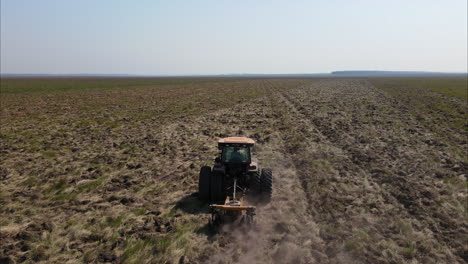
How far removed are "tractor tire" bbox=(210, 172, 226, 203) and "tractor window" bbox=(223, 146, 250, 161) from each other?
0.56 metres

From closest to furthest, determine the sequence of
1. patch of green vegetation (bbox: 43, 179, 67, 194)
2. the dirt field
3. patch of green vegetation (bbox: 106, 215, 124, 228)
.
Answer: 1. the dirt field
2. patch of green vegetation (bbox: 106, 215, 124, 228)
3. patch of green vegetation (bbox: 43, 179, 67, 194)

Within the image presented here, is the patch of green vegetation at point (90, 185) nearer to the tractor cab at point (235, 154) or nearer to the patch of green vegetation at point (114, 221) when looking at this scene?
the patch of green vegetation at point (114, 221)

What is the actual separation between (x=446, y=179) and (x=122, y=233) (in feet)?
34.6

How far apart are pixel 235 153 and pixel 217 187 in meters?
1.09

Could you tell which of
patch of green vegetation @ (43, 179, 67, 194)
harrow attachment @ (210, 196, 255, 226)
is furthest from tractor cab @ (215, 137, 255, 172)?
patch of green vegetation @ (43, 179, 67, 194)

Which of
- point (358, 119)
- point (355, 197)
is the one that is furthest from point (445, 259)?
point (358, 119)

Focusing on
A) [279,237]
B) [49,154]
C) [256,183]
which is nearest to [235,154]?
[256,183]

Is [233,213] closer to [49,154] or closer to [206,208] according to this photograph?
[206,208]

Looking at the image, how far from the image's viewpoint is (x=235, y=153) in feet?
27.0

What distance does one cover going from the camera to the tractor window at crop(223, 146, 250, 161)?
8.11 m

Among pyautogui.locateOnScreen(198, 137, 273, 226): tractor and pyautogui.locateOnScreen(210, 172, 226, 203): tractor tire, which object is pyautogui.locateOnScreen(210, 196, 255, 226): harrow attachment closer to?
pyautogui.locateOnScreen(198, 137, 273, 226): tractor

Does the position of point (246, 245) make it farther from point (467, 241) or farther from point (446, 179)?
point (446, 179)

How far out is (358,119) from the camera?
891 inches

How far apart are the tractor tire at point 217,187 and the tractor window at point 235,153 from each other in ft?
1.85
